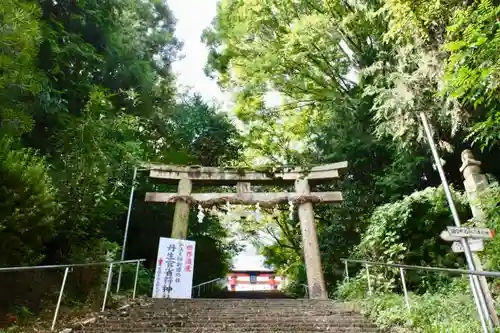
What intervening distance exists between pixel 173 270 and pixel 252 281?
71.4 feet

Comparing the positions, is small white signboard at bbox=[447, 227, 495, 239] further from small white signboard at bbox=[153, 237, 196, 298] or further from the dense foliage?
small white signboard at bbox=[153, 237, 196, 298]

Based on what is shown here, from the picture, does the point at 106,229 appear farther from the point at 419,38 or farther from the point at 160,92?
the point at 419,38

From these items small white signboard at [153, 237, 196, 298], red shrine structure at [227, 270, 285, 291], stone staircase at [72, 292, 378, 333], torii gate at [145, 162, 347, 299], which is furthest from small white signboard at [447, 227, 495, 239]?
red shrine structure at [227, 270, 285, 291]

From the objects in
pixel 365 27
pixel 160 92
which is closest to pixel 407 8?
pixel 365 27

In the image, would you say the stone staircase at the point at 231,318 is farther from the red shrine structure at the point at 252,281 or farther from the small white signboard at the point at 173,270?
the red shrine structure at the point at 252,281

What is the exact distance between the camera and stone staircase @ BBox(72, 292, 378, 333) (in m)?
4.93

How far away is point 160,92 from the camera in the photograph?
13023 millimetres

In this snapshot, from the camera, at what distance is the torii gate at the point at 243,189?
9.50 m

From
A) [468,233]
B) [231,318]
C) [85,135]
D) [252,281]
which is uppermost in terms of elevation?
[85,135]

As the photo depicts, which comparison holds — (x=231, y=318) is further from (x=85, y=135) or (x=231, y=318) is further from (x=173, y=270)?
(x=85, y=135)

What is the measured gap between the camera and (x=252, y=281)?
2917 cm

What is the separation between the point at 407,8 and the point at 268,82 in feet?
20.9

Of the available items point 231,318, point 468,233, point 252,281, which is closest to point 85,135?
point 231,318

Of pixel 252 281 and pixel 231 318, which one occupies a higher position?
pixel 252 281
